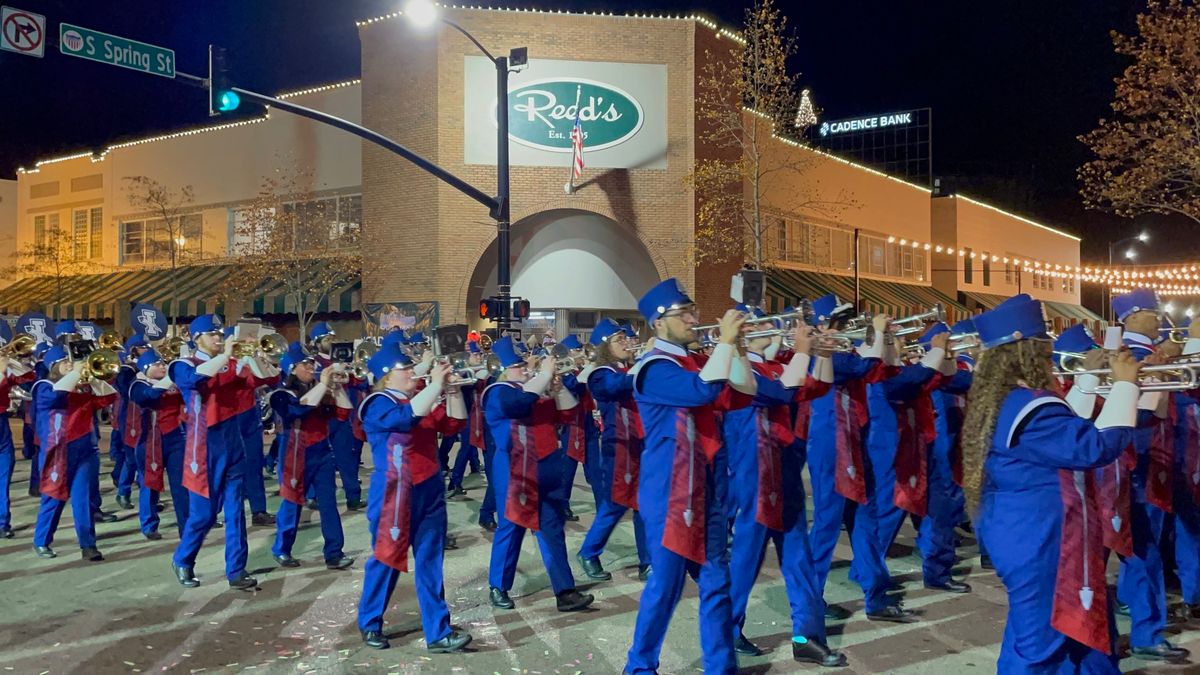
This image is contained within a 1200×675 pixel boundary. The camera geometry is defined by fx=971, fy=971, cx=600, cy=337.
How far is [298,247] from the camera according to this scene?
90.0ft

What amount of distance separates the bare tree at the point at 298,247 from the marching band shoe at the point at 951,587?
21.4 m

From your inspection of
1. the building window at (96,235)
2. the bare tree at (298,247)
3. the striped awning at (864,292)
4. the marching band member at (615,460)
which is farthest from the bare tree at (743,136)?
the building window at (96,235)

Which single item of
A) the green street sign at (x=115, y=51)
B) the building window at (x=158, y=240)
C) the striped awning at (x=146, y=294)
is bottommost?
the striped awning at (x=146, y=294)

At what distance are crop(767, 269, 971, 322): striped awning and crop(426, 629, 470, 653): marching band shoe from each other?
70.5 feet

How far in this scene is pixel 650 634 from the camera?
15.5 feet

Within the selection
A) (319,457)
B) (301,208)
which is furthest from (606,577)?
(301,208)

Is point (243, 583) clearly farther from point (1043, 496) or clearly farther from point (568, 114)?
point (568, 114)

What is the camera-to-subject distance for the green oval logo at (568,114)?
81.6ft

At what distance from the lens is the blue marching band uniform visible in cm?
384

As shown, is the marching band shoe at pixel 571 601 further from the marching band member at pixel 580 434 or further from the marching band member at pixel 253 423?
the marching band member at pixel 253 423

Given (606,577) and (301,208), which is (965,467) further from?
(301,208)

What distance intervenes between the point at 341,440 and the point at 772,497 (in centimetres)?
573

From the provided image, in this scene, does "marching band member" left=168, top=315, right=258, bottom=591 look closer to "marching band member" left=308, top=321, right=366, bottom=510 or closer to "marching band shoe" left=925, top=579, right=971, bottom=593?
"marching band member" left=308, top=321, right=366, bottom=510

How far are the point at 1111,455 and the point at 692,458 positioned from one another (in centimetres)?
193
